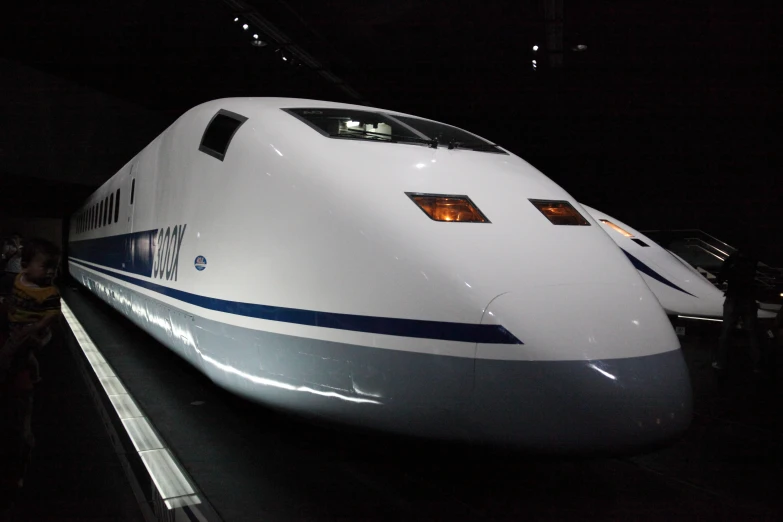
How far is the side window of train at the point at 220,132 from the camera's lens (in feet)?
11.5

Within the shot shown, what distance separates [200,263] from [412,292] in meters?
1.66

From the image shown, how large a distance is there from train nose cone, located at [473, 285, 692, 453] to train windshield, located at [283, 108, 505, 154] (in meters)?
1.42

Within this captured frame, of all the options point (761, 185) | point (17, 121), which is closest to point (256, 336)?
point (17, 121)

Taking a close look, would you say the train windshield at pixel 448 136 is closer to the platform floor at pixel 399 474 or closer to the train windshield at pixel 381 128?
the train windshield at pixel 381 128

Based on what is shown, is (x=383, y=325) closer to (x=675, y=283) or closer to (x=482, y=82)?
(x=675, y=283)

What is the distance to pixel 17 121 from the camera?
37.7 feet

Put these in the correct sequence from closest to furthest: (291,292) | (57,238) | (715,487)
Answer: (291,292) < (715,487) < (57,238)

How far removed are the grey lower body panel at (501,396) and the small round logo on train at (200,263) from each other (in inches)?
41.1

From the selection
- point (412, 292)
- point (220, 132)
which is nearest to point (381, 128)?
point (220, 132)

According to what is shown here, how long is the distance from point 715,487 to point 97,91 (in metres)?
13.8

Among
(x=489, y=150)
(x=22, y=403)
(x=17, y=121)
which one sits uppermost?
(x=17, y=121)

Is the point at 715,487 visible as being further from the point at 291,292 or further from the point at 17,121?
the point at 17,121

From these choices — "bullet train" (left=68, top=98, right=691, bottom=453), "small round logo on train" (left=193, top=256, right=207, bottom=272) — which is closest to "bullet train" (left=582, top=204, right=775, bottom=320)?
"bullet train" (left=68, top=98, right=691, bottom=453)

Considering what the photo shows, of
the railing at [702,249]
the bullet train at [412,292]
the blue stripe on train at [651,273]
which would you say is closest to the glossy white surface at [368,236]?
the bullet train at [412,292]
